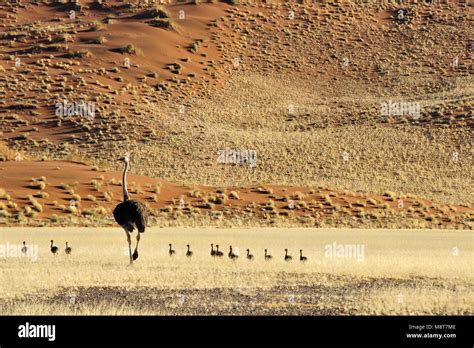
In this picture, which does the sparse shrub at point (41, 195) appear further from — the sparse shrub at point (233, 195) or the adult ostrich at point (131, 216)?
the adult ostrich at point (131, 216)

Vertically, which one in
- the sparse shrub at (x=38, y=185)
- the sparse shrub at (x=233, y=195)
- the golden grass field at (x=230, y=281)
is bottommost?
the sparse shrub at (x=233, y=195)

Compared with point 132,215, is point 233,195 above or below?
below

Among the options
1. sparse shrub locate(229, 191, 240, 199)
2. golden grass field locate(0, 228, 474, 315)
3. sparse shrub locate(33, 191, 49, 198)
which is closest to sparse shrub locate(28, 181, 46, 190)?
sparse shrub locate(33, 191, 49, 198)

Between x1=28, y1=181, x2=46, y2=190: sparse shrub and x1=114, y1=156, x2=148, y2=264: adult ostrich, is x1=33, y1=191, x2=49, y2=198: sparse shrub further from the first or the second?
x1=114, y1=156, x2=148, y2=264: adult ostrich

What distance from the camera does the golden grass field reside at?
58.0ft

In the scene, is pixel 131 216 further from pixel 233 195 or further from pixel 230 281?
pixel 233 195

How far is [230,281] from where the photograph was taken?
21.9m

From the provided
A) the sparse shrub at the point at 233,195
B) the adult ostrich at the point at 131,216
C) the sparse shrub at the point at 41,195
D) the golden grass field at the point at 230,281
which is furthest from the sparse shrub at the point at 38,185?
the adult ostrich at the point at 131,216

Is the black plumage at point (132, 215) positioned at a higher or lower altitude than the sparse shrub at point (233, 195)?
higher

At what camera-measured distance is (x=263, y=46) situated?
104 m

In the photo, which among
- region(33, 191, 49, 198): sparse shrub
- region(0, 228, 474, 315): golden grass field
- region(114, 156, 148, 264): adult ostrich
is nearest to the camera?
region(0, 228, 474, 315): golden grass field

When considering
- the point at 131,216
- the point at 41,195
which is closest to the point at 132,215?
the point at 131,216

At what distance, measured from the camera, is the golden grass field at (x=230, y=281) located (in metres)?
17.7
